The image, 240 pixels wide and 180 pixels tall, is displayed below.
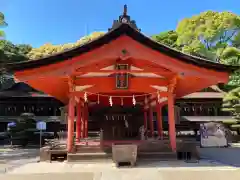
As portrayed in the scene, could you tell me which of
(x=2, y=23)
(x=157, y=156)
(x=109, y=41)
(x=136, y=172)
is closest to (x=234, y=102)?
(x=157, y=156)

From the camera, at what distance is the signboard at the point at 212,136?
666 inches

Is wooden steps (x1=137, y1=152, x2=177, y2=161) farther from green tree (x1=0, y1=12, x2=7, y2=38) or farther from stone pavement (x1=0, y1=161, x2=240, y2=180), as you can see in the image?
green tree (x1=0, y1=12, x2=7, y2=38)

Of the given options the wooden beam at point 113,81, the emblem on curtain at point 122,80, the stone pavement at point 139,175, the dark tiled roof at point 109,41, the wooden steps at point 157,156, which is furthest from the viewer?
the wooden beam at point 113,81

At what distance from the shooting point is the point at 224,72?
1020 cm

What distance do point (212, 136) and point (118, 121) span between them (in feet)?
22.4

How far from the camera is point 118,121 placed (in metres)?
19.4

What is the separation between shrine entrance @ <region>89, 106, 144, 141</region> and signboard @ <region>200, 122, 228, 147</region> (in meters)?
4.73

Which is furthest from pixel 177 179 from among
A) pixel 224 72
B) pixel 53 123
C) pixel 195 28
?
pixel 195 28

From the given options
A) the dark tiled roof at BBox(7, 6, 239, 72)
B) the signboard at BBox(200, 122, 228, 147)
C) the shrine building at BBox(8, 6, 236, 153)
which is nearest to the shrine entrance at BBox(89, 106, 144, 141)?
the signboard at BBox(200, 122, 228, 147)

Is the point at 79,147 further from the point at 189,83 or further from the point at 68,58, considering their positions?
the point at 189,83

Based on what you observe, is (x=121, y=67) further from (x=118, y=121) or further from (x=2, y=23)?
(x=2, y=23)

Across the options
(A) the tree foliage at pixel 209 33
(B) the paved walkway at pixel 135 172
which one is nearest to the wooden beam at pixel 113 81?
(B) the paved walkway at pixel 135 172

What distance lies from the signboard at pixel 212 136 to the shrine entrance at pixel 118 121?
473 cm

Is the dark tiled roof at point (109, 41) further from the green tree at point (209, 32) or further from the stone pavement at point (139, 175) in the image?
the green tree at point (209, 32)
